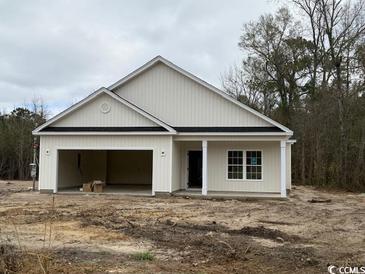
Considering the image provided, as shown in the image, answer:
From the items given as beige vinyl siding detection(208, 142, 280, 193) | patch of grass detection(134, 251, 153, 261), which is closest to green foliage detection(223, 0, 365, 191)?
beige vinyl siding detection(208, 142, 280, 193)

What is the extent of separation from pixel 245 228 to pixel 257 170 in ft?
34.5

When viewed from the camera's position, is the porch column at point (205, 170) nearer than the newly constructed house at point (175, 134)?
Yes

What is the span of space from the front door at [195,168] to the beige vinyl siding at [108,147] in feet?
9.57

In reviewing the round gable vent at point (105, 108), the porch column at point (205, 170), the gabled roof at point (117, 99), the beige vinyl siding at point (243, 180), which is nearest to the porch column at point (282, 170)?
the beige vinyl siding at point (243, 180)

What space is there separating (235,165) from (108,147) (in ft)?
20.0

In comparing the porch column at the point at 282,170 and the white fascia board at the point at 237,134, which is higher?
the white fascia board at the point at 237,134

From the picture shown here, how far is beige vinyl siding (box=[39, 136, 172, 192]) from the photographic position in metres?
20.7

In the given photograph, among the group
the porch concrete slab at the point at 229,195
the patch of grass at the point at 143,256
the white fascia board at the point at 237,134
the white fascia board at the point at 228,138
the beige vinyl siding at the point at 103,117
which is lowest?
the patch of grass at the point at 143,256

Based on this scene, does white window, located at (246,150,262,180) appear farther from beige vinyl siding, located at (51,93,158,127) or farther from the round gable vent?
the round gable vent

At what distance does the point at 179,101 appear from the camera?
22531 mm

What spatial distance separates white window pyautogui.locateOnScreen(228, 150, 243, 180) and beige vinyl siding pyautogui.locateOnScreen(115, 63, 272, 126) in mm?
1599

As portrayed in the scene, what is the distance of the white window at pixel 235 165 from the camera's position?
72.7ft

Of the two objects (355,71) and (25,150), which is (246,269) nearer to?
(355,71)

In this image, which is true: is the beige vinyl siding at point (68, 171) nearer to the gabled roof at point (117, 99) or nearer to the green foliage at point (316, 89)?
the gabled roof at point (117, 99)
